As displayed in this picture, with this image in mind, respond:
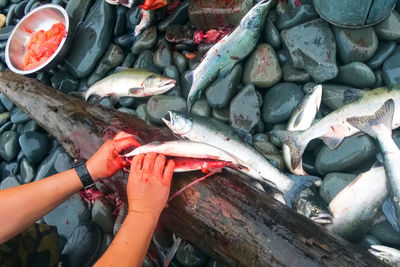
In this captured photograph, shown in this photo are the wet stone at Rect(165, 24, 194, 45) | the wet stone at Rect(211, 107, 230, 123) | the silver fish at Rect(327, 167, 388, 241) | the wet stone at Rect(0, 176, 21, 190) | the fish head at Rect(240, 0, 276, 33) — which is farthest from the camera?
the wet stone at Rect(0, 176, 21, 190)

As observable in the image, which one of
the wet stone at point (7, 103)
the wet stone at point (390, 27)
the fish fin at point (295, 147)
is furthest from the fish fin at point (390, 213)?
the wet stone at point (7, 103)

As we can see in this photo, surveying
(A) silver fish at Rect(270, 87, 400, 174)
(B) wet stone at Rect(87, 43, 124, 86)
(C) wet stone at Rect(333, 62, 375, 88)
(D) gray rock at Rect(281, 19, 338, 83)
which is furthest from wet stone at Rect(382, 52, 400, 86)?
(B) wet stone at Rect(87, 43, 124, 86)

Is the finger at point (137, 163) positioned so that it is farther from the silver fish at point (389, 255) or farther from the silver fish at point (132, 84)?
the silver fish at point (389, 255)

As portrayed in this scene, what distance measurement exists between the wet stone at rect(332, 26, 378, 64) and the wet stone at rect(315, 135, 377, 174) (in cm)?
104

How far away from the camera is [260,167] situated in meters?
3.55

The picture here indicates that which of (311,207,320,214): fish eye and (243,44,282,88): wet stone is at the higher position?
(243,44,282,88): wet stone

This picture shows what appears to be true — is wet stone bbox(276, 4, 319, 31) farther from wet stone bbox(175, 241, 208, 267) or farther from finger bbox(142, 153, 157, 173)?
wet stone bbox(175, 241, 208, 267)

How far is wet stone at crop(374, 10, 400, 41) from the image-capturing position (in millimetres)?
3865

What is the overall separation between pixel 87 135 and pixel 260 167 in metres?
1.99

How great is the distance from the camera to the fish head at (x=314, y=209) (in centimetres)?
335

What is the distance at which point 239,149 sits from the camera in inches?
144

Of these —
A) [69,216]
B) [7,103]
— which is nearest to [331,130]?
[69,216]

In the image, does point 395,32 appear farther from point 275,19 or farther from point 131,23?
point 131,23

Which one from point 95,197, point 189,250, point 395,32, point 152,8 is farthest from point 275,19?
point 95,197
